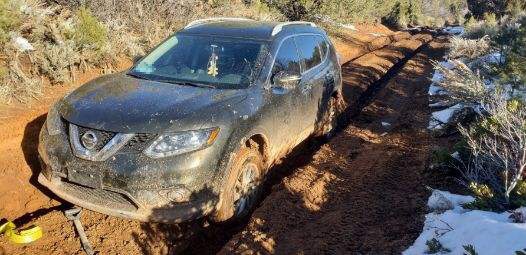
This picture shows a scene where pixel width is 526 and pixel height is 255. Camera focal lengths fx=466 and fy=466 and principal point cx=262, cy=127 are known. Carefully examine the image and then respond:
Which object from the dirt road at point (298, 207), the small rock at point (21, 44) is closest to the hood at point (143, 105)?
the dirt road at point (298, 207)

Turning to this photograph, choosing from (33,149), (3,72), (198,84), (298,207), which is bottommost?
(33,149)

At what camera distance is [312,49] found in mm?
6527

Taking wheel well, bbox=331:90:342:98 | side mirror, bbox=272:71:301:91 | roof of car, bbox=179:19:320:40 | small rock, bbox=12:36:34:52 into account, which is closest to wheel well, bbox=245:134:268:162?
side mirror, bbox=272:71:301:91

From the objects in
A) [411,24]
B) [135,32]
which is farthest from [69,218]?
[411,24]

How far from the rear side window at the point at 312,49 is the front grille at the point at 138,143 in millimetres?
2822

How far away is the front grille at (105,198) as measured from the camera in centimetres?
393

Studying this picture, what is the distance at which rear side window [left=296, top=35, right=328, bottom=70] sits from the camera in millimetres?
6160

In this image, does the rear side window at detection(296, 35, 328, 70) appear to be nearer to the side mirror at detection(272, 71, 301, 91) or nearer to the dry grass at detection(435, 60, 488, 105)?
the side mirror at detection(272, 71, 301, 91)

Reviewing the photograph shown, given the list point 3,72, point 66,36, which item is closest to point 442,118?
point 66,36

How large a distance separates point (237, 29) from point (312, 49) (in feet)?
4.46

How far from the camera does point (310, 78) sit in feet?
20.0

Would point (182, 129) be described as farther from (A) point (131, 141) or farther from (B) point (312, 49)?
(B) point (312, 49)

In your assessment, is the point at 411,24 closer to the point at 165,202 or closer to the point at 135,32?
the point at 135,32

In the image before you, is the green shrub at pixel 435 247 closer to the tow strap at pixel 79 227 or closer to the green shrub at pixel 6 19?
the tow strap at pixel 79 227
